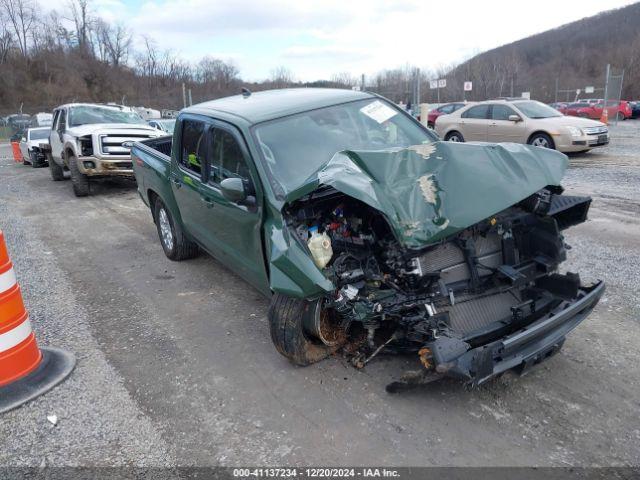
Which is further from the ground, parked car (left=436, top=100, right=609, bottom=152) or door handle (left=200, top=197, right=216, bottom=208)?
parked car (left=436, top=100, right=609, bottom=152)

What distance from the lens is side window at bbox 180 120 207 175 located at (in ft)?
15.0

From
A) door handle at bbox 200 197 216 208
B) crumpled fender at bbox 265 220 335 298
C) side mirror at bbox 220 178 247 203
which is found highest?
side mirror at bbox 220 178 247 203

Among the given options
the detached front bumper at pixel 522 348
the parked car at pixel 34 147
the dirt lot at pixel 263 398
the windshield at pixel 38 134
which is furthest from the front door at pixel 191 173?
the windshield at pixel 38 134

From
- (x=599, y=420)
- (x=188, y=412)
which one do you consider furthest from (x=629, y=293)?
(x=188, y=412)

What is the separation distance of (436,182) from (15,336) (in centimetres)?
318

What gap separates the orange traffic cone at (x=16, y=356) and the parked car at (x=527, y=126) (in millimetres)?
10217

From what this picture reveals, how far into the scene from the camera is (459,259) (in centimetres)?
327

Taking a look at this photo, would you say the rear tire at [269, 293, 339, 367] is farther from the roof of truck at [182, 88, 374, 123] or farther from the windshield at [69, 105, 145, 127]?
the windshield at [69, 105, 145, 127]

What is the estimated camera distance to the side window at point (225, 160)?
12.7 feet

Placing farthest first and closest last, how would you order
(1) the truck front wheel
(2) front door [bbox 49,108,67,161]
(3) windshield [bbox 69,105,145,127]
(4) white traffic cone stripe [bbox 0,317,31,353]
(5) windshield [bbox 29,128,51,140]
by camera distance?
(5) windshield [bbox 29,128,51,140] → (2) front door [bbox 49,108,67,161] → (3) windshield [bbox 69,105,145,127] → (1) the truck front wheel → (4) white traffic cone stripe [bbox 0,317,31,353]

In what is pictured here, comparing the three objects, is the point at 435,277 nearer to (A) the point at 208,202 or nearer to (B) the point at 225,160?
(B) the point at 225,160

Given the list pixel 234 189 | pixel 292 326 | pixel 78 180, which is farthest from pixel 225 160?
pixel 78 180

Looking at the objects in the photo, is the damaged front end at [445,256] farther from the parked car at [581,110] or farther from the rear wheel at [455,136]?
the parked car at [581,110]

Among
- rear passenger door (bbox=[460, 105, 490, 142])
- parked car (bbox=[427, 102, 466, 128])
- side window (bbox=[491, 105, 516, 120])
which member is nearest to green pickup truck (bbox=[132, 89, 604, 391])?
side window (bbox=[491, 105, 516, 120])
